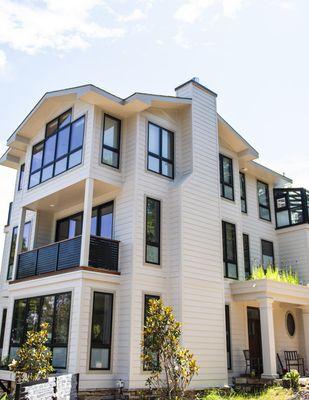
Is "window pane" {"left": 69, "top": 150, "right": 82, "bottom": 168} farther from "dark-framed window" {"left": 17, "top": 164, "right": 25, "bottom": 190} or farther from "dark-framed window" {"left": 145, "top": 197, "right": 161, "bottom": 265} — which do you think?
"dark-framed window" {"left": 17, "top": 164, "right": 25, "bottom": 190}

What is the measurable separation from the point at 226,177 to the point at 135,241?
6095mm

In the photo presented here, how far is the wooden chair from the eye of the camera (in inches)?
658

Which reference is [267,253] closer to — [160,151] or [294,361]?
[294,361]

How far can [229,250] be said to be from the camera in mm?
17031

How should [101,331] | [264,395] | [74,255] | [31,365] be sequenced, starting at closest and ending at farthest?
[31,365] → [264,395] → [101,331] → [74,255]

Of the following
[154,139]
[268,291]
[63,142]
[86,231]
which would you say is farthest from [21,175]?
[268,291]

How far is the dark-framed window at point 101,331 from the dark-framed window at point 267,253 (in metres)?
8.54

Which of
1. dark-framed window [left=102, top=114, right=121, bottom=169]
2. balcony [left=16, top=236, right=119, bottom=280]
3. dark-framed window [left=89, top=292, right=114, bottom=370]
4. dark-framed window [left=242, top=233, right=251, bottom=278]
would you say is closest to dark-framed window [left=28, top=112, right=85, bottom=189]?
dark-framed window [left=102, top=114, right=121, bottom=169]

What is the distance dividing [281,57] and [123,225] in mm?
6760

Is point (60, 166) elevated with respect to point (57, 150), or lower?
lower

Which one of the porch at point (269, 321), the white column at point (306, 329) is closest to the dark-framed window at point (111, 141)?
A: the porch at point (269, 321)

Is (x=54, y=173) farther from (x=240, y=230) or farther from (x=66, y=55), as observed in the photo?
(x=240, y=230)

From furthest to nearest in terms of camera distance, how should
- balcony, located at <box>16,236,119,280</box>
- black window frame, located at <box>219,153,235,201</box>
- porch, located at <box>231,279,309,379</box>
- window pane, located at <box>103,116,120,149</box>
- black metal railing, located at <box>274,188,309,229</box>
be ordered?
black metal railing, located at <box>274,188,309,229</box>, black window frame, located at <box>219,153,235,201</box>, window pane, located at <box>103,116,120,149</box>, porch, located at <box>231,279,309,379</box>, balcony, located at <box>16,236,119,280</box>

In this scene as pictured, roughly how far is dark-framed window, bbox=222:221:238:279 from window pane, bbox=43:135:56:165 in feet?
22.8
